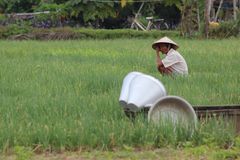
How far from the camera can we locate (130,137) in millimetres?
4664

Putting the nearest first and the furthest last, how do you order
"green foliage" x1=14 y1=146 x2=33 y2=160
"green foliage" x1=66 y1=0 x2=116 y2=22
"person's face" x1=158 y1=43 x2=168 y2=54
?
"green foliage" x1=14 y1=146 x2=33 y2=160 → "person's face" x1=158 y1=43 x2=168 y2=54 → "green foliage" x1=66 y1=0 x2=116 y2=22

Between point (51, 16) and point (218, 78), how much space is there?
22727 mm

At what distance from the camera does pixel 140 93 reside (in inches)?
216

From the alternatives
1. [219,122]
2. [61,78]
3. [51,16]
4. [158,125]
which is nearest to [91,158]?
[158,125]

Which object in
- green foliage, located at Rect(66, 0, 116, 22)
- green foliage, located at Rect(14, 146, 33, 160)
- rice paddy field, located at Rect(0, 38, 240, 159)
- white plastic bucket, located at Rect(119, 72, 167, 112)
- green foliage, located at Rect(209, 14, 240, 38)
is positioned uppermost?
white plastic bucket, located at Rect(119, 72, 167, 112)

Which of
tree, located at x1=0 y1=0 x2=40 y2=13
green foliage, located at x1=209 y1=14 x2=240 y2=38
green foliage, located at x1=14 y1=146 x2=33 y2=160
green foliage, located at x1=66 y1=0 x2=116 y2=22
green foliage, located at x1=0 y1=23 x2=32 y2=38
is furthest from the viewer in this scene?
tree, located at x1=0 y1=0 x2=40 y2=13

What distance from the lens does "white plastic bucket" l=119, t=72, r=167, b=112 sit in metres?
5.40

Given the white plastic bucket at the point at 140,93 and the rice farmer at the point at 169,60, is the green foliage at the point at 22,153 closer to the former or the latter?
the white plastic bucket at the point at 140,93

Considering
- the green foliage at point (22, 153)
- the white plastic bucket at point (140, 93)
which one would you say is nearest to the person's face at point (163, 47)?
the white plastic bucket at point (140, 93)

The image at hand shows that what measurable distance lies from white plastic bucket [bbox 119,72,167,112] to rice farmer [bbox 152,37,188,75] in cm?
291

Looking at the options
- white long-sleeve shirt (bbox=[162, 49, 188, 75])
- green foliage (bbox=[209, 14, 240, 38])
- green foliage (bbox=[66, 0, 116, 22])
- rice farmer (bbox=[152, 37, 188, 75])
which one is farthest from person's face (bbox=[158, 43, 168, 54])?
green foliage (bbox=[66, 0, 116, 22])

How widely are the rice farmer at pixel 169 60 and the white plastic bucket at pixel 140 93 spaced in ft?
9.56

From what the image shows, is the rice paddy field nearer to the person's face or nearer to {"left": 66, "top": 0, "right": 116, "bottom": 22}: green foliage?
the person's face

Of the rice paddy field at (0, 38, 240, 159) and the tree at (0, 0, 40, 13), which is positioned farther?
the tree at (0, 0, 40, 13)
